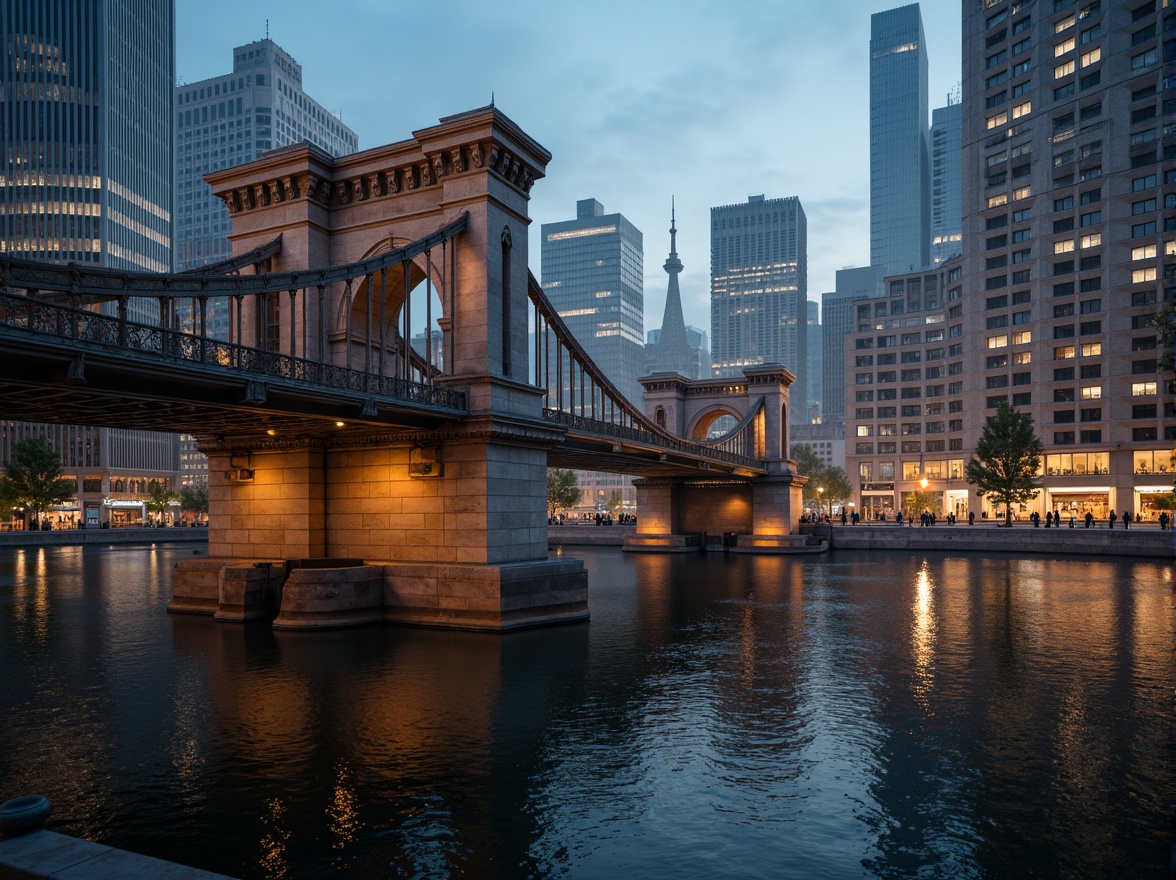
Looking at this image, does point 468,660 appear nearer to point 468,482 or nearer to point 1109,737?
point 468,482

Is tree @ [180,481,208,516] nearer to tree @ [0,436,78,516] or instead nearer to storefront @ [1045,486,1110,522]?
tree @ [0,436,78,516]

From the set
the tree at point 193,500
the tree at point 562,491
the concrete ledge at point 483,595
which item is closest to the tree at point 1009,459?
the tree at point 562,491

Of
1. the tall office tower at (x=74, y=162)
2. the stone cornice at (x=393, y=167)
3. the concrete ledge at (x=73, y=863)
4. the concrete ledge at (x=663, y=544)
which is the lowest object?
the concrete ledge at (x=663, y=544)

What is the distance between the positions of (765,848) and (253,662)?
1547cm

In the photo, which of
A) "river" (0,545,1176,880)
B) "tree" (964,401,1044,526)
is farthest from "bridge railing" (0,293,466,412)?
"tree" (964,401,1044,526)

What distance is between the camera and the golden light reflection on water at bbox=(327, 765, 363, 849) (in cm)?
1020

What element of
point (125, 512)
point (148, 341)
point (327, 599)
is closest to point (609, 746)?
point (148, 341)

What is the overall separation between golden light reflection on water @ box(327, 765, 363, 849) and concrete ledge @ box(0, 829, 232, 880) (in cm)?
393

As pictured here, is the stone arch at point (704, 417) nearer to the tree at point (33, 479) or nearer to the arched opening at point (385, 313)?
the arched opening at point (385, 313)

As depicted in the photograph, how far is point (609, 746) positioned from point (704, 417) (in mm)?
67831

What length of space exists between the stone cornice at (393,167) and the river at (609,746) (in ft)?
50.5

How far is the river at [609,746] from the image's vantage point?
994 cm

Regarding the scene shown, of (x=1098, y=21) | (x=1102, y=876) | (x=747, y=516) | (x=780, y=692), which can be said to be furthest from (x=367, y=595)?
(x=1098, y=21)

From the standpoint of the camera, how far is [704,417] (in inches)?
3172
